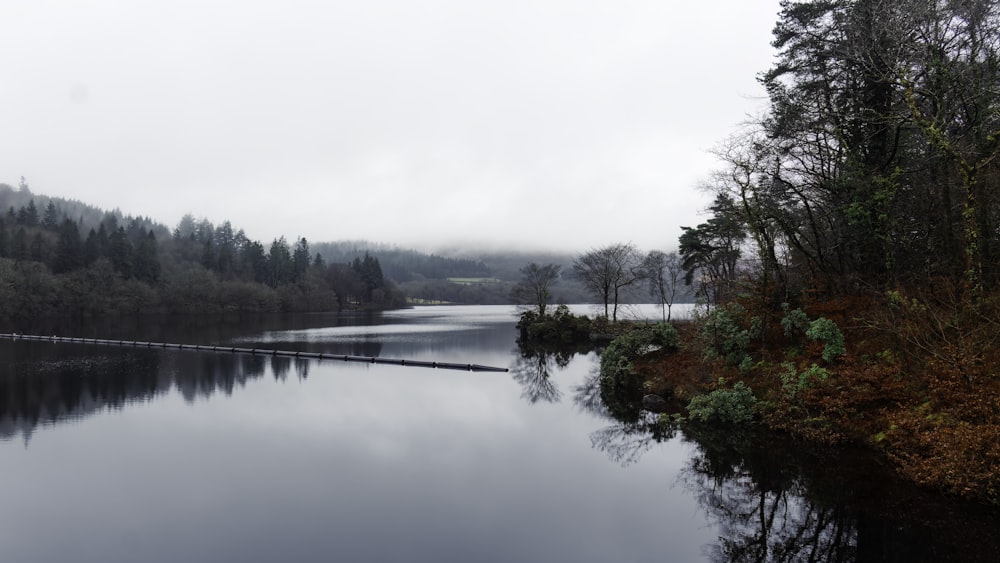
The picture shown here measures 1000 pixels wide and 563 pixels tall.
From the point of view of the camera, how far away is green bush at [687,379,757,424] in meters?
19.0

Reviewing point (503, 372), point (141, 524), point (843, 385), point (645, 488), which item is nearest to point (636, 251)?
point (503, 372)

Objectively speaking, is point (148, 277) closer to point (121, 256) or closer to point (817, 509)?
point (121, 256)

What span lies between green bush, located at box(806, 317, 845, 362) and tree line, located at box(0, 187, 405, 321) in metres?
96.9

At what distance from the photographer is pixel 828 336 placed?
18.9m

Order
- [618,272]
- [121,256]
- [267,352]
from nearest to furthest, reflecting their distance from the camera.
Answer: [267,352]
[618,272]
[121,256]

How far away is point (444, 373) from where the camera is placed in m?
34.3

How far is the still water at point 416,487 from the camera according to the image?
10.4m

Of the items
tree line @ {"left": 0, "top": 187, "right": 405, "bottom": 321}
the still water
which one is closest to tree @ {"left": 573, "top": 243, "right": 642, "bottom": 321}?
the still water

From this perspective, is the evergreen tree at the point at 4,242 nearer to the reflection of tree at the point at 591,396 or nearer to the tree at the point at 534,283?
the tree at the point at 534,283

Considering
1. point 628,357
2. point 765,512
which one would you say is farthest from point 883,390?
point 628,357

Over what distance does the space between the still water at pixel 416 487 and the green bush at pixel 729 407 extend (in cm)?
149

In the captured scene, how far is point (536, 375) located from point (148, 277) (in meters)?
96.5

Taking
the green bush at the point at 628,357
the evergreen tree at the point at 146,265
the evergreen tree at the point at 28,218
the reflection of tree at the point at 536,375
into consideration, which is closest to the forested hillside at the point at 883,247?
the green bush at the point at 628,357

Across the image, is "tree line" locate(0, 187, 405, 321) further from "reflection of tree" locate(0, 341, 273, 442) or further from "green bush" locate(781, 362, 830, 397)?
"green bush" locate(781, 362, 830, 397)
